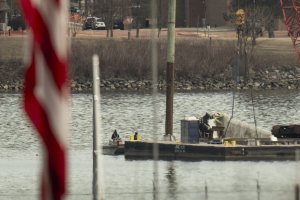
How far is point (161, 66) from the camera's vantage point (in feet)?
319

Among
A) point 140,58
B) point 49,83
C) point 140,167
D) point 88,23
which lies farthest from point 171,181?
point 88,23

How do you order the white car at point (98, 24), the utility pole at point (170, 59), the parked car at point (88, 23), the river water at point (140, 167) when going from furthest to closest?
→ 1. the white car at point (98, 24)
2. the parked car at point (88, 23)
3. the utility pole at point (170, 59)
4. the river water at point (140, 167)

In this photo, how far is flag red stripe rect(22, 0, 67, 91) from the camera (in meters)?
6.07

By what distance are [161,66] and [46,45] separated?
9112 cm

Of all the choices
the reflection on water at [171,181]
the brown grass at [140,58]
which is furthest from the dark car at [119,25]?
the reflection on water at [171,181]

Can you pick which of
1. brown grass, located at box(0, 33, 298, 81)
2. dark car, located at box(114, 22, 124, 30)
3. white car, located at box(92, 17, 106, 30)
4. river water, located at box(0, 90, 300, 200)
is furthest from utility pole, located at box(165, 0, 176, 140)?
dark car, located at box(114, 22, 124, 30)

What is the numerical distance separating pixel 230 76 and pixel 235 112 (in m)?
27.8

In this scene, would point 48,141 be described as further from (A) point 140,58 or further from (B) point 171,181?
(A) point 140,58

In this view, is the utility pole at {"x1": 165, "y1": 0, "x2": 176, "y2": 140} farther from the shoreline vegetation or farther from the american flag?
the shoreline vegetation

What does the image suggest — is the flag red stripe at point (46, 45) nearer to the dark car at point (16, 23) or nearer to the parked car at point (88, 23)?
the dark car at point (16, 23)

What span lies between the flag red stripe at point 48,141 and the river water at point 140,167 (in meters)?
2.15

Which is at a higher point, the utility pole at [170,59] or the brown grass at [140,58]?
the utility pole at [170,59]

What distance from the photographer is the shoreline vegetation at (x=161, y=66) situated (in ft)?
311

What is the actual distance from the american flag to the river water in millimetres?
2154
